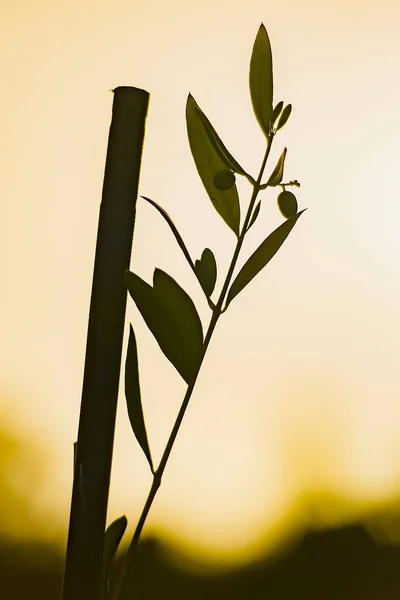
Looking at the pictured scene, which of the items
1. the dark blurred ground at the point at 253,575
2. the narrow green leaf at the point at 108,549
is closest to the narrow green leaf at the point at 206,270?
the narrow green leaf at the point at 108,549

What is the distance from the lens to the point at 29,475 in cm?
68

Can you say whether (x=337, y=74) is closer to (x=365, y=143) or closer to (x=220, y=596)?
(x=365, y=143)

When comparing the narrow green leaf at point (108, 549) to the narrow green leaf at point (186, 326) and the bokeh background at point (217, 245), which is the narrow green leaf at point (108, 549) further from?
the bokeh background at point (217, 245)

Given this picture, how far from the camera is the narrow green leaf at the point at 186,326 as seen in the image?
0.32 meters

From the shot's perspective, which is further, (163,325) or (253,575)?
(253,575)

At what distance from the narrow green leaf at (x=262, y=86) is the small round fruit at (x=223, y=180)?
36 mm

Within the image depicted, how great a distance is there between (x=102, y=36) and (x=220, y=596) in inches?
25.6

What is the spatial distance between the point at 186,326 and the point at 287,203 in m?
A: 0.09

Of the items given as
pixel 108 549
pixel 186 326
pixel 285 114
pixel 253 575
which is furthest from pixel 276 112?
pixel 253 575

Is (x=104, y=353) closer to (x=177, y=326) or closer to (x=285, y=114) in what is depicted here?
(x=177, y=326)

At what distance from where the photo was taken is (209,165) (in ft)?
1.17

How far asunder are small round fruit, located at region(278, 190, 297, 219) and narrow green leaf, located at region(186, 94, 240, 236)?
0.03 meters

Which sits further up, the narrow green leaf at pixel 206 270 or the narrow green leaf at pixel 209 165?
the narrow green leaf at pixel 209 165

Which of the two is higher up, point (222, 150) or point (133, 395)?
point (222, 150)
